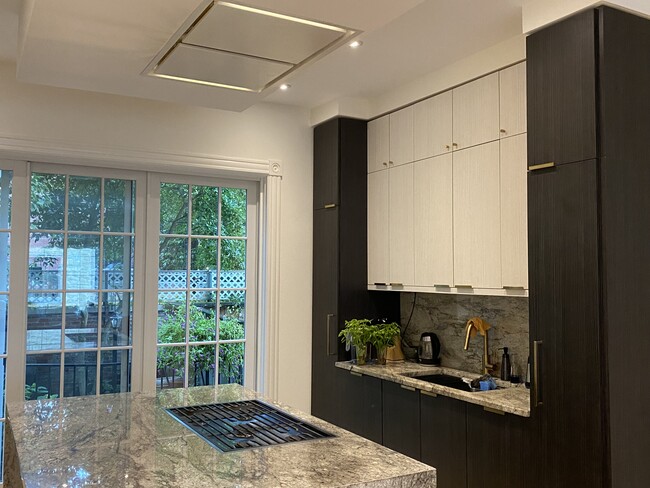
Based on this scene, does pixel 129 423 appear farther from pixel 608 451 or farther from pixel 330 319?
pixel 330 319

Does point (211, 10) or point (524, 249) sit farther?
point (524, 249)

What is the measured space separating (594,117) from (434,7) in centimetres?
92

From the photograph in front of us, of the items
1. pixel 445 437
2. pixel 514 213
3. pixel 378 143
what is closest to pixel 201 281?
pixel 378 143

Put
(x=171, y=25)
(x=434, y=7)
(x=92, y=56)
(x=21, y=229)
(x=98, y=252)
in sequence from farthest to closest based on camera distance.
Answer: (x=98, y=252), (x=21, y=229), (x=434, y=7), (x=92, y=56), (x=171, y=25)

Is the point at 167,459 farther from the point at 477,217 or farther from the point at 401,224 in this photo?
the point at 401,224

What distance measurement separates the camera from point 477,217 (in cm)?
346

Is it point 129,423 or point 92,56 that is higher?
point 92,56

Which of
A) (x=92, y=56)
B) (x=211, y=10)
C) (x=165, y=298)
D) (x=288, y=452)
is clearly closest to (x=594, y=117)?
(x=211, y=10)

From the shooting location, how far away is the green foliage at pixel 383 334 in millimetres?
4047

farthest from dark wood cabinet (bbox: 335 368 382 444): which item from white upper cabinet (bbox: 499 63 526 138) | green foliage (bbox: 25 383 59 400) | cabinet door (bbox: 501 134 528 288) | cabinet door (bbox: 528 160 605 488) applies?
green foliage (bbox: 25 383 59 400)

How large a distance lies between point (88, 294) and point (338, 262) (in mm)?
1697

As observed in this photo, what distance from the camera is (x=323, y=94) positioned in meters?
4.32

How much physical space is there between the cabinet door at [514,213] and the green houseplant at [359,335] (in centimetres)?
113

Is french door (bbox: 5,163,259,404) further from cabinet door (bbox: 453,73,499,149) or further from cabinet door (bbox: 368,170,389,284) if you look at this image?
cabinet door (bbox: 453,73,499,149)
